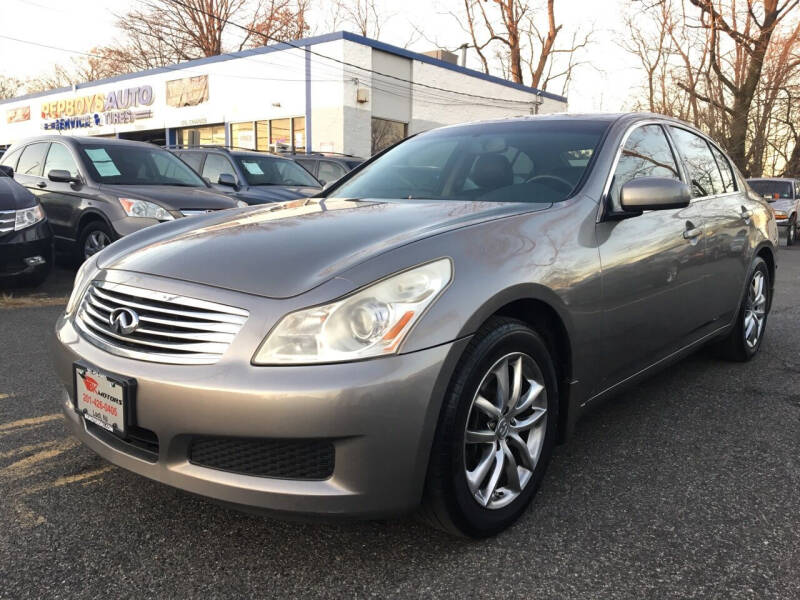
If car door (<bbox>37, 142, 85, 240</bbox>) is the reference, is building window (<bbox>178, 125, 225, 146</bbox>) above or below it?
above

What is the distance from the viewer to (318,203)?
3.25 m

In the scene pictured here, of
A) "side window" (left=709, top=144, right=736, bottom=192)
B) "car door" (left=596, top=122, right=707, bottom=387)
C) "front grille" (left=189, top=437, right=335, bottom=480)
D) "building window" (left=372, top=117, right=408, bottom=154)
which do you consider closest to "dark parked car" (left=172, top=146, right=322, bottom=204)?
"side window" (left=709, top=144, right=736, bottom=192)

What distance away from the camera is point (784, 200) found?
15641 mm

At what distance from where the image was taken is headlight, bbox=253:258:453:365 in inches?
74.4

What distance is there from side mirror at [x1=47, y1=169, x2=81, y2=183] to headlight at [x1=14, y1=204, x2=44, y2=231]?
33.5 inches

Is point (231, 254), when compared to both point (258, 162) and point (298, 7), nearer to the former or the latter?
point (258, 162)

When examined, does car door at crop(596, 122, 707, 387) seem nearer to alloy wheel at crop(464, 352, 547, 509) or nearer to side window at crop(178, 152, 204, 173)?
alloy wheel at crop(464, 352, 547, 509)

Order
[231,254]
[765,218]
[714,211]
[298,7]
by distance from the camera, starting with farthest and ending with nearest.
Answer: [298,7] → [765,218] → [714,211] → [231,254]

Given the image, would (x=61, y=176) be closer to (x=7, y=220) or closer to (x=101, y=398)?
(x=7, y=220)

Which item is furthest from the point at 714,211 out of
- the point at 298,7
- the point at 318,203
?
the point at 298,7

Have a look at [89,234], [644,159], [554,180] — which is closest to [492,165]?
[554,180]

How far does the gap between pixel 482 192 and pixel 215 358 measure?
1.60m

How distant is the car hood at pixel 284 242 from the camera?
2.08m

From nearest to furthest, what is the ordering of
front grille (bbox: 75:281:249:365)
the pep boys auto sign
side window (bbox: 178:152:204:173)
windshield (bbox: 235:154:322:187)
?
front grille (bbox: 75:281:249:365) → windshield (bbox: 235:154:322:187) → side window (bbox: 178:152:204:173) → the pep boys auto sign
